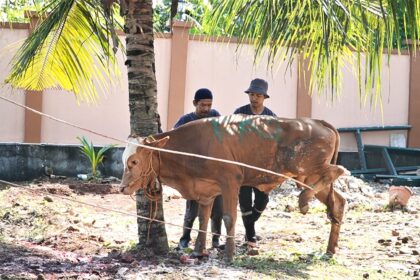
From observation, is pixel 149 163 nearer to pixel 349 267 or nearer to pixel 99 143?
pixel 349 267

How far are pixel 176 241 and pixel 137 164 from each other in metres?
2.00

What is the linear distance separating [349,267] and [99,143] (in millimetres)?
8578

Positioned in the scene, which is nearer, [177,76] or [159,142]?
[159,142]

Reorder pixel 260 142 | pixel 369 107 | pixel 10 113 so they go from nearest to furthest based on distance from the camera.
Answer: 1. pixel 260 142
2. pixel 10 113
3. pixel 369 107

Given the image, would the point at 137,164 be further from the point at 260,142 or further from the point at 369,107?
the point at 369,107

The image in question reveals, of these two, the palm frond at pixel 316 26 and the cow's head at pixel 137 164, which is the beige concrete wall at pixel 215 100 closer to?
the palm frond at pixel 316 26

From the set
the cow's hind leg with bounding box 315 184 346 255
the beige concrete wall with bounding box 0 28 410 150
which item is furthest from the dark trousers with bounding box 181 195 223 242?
the beige concrete wall with bounding box 0 28 410 150

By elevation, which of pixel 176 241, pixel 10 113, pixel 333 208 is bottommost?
pixel 176 241

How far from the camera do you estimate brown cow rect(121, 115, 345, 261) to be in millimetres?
6366

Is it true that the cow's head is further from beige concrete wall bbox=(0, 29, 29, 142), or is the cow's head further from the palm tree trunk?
beige concrete wall bbox=(0, 29, 29, 142)

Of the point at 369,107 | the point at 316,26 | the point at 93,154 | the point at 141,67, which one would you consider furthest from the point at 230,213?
the point at 369,107

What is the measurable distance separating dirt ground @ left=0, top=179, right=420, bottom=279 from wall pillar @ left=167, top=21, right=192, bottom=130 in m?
3.05

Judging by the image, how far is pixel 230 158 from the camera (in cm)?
651

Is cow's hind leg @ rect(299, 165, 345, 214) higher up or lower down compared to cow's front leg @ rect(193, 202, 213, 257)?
higher up
